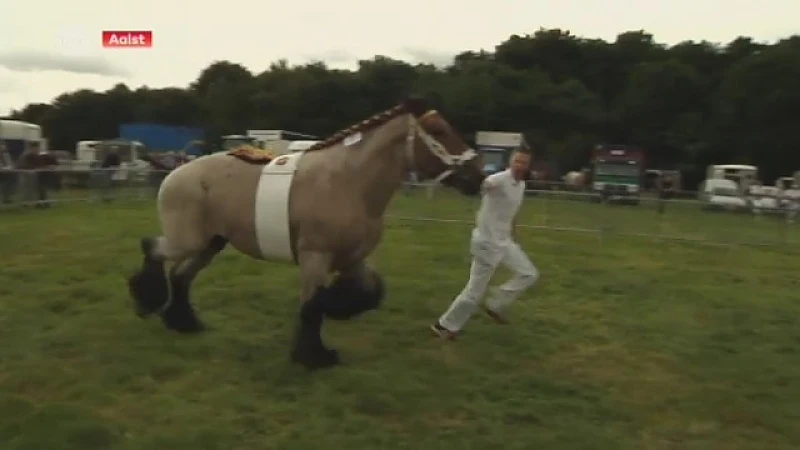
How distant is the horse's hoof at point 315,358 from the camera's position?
7.02 m

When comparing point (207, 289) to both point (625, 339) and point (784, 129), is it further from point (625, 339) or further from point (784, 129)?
point (784, 129)

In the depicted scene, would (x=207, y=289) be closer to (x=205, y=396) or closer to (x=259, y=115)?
(x=205, y=396)

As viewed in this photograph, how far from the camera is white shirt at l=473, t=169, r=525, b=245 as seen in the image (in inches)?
319

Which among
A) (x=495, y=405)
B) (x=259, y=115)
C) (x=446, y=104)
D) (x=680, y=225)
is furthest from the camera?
(x=259, y=115)

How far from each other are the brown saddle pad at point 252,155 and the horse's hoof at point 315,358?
1.63m

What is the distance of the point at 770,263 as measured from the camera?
1483cm

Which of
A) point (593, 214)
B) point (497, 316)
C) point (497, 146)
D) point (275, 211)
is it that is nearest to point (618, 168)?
point (497, 146)

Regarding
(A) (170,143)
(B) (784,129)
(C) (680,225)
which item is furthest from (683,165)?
(C) (680,225)

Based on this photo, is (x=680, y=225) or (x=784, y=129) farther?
(x=784, y=129)

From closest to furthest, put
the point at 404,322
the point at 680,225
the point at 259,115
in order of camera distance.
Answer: the point at 404,322 < the point at 680,225 < the point at 259,115

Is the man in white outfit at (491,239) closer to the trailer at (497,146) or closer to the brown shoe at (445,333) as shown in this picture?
the brown shoe at (445,333)

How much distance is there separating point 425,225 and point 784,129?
121 ft

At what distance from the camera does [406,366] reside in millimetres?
7367

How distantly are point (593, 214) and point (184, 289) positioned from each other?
39.1 feet
